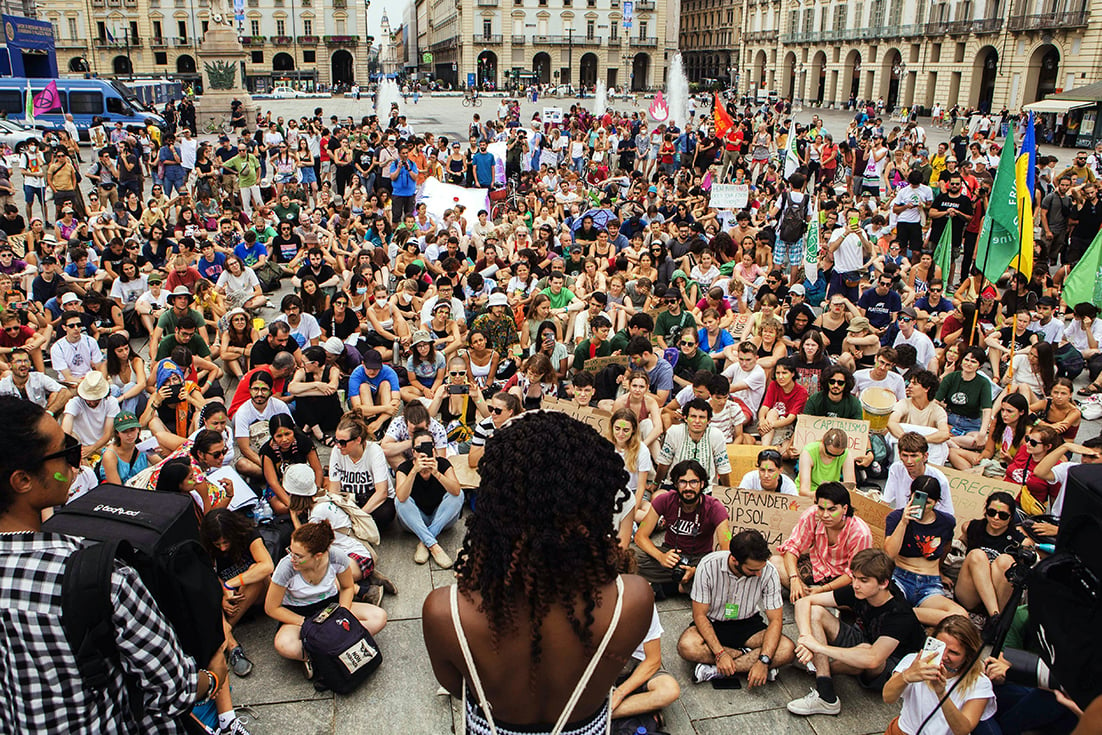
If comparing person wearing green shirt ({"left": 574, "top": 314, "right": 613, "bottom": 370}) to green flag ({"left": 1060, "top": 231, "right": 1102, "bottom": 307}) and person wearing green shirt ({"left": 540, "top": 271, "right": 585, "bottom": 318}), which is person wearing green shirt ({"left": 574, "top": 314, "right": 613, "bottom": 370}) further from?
green flag ({"left": 1060, "top": 231, "right": 1102, "bottom": 307})

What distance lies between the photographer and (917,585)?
5297 millimetres

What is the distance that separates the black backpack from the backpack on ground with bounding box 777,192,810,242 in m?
11.3

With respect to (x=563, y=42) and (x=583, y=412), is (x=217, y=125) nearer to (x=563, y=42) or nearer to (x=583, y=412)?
(x=583, y=412)

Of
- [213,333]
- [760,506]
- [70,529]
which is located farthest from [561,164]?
[70,529]

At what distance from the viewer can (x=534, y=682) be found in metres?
2.18

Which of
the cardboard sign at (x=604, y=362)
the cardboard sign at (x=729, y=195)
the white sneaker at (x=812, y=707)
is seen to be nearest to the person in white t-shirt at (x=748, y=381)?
the cardboard sign at (x=604, y=362)

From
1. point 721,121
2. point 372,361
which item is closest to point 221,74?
point 721,121

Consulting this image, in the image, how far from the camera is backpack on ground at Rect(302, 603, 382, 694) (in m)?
4.62

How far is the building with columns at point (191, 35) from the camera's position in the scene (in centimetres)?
8112

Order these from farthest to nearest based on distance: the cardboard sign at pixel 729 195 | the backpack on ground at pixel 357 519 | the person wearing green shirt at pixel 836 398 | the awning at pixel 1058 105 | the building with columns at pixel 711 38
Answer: the building with columns at pixel 711 38
the awning at pixel 1058 105
the cardboard sign at pixel 729 195
the person wearing green shirt at pixel 836 398
the backpack on ground at pixel 357 519

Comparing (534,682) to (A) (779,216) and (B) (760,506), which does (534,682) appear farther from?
(A) (779,216)

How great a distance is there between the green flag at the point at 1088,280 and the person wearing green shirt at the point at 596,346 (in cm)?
548

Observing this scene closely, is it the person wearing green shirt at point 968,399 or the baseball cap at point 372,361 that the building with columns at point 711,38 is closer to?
the person wearing green shirt at point 968,399

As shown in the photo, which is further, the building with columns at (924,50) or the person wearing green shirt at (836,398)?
the building with columns at (924,50)
